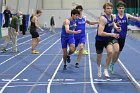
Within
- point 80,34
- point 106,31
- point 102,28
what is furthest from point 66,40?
point 102,28

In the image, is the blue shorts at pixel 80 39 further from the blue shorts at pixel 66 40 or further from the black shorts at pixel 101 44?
the black shorts at pixel 101 44

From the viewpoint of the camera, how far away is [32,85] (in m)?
9.60

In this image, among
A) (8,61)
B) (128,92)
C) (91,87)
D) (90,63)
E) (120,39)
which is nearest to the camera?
(128,92)

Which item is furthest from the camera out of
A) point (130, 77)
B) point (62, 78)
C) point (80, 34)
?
point (80, 34)

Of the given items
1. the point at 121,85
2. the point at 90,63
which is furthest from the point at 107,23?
the point at 90,63

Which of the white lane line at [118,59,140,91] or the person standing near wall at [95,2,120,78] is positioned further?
the person standing near wall at [95,2,120,78]

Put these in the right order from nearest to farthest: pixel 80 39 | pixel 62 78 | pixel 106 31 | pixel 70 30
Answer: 1. pixel 106 31
2. pixel 62 78
3. pixel 70 30
4. pixel 80 39

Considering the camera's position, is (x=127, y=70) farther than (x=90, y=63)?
No

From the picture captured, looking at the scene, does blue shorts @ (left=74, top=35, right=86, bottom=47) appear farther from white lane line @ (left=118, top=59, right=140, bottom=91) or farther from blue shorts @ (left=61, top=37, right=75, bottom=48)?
white lane line @ (left=118, top=59, right=140, bottom=91)

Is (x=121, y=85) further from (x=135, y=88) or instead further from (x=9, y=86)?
(x=9, y=86)

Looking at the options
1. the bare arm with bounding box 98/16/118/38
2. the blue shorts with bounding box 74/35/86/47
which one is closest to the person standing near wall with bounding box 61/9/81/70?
the blue shorts with bounding box 74/35/86/47

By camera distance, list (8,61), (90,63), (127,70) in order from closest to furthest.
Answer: (127,70), (90,63), (8,61)

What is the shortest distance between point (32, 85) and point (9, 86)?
1.79 ft

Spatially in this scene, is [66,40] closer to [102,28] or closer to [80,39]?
[80,39]
